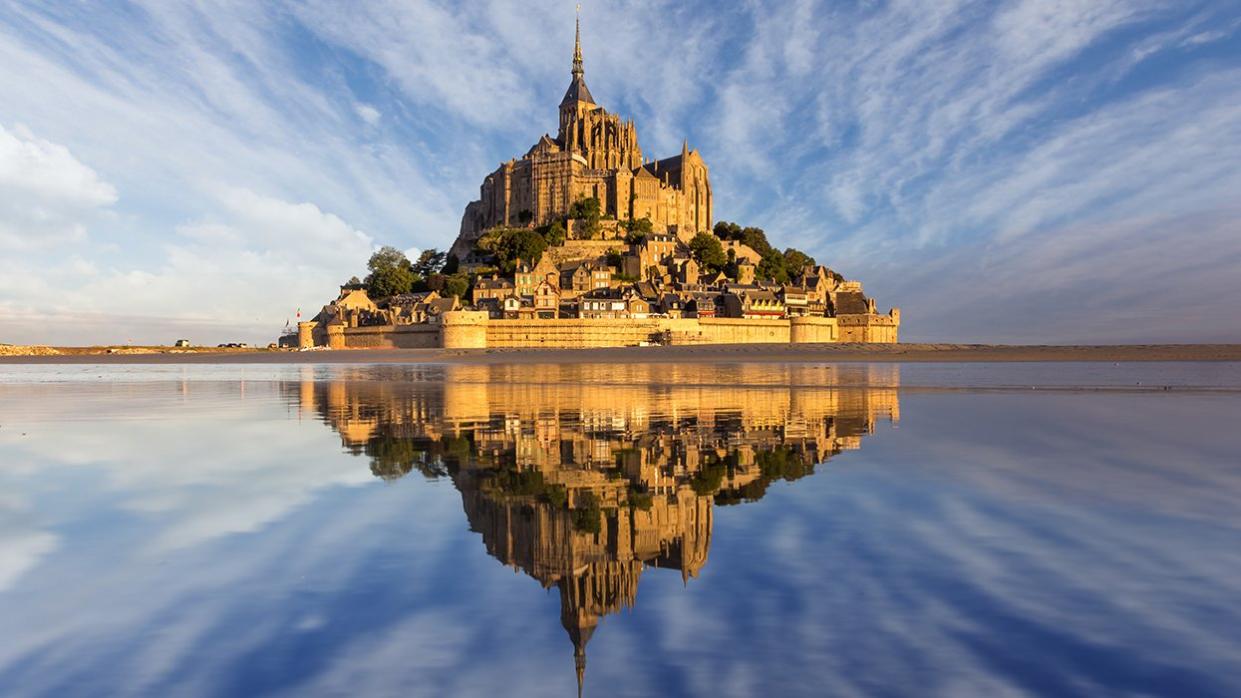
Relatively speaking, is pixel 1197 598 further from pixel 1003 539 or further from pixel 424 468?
pixel 424 468

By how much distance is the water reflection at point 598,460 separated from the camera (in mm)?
5090

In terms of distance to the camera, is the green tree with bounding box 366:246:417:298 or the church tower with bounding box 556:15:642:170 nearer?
the green tree with bounding box 366:246:417:298

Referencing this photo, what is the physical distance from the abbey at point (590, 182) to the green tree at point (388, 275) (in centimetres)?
854

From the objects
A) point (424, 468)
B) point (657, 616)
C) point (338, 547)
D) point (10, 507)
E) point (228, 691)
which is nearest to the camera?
point (228, 691)

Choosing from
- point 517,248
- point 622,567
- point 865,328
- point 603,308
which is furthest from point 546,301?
point 622,567

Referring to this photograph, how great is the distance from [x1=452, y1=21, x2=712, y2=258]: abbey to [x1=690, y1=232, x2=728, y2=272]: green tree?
5.73 m

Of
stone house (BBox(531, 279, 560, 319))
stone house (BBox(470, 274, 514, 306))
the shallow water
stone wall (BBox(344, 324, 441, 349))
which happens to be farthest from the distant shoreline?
the shallow water

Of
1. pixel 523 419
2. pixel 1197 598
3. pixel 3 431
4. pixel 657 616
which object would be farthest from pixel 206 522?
pixel 3 431

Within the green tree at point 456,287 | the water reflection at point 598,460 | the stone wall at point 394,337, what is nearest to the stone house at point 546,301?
the green tree at point 456,287

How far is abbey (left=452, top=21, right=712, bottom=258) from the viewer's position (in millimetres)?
106688

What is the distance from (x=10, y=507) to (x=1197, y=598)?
8715mm

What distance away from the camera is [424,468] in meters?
8.66

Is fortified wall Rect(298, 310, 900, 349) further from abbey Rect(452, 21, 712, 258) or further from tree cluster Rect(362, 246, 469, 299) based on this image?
abbey Rect(452, 21, 712, 258)

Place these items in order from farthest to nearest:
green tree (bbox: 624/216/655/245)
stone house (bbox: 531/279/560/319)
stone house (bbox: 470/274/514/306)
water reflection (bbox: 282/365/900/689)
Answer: green tree (bbox: 624/216/655/245), stone house (bbox: 470/274/514/306), stone house (bbox: 531/279/560/319), water reflection (bbox: 282/365/900/689)
